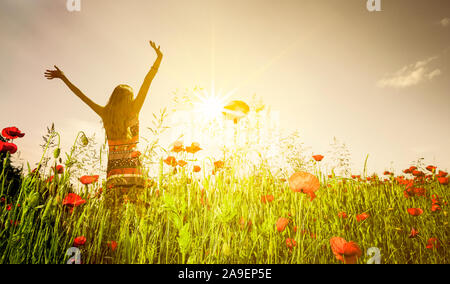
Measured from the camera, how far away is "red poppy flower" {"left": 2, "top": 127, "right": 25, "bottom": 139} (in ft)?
4.50

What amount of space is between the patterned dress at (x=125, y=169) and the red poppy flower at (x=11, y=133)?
66cm

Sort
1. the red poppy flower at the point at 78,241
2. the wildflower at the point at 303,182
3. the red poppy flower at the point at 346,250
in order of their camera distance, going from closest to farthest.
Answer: the red poppy flower at the point at 346,250 < the wildflower at the point at 303,182 < the red poppy flower at the point at 78,241

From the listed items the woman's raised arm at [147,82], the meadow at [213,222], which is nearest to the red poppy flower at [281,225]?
the meadow at [213,222]

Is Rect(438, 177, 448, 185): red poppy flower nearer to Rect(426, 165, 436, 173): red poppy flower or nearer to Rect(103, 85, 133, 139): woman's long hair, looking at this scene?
Rect(426, 165, 436, 173): red poppy flower

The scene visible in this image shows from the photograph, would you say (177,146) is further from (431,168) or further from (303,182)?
(431,168)

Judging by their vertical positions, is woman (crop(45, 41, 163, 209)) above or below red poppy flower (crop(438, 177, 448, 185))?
above

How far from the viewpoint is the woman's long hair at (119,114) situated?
2353 millimetres

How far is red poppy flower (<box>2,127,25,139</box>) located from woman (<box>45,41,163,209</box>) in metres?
0.65

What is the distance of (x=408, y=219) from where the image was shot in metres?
1.71

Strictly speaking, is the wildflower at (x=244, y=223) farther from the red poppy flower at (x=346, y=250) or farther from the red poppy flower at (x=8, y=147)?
the red poppy flower at (x=8, y=147)

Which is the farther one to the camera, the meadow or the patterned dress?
the patterned dress

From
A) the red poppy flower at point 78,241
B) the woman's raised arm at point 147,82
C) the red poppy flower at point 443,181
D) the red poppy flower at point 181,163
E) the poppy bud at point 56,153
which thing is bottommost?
the red poppy flower at point 78,241

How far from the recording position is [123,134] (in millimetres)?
2346

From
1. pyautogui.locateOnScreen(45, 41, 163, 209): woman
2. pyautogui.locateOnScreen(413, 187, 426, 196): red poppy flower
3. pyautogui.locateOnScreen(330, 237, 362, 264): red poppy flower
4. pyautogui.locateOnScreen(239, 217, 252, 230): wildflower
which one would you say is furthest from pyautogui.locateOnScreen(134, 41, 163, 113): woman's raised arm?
pyautogui.locateOnScreen(413, 187, 426, 196): red poppy flower
